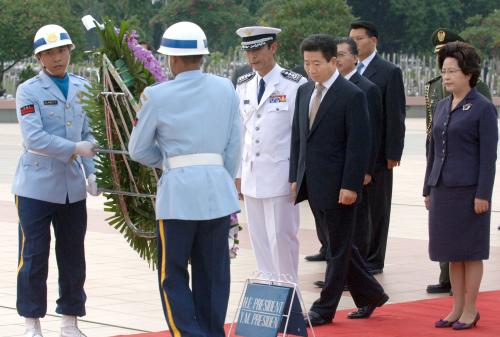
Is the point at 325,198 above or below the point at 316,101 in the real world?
below

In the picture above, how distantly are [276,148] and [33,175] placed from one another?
5.19 ft

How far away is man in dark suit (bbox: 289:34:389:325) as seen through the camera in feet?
22.5

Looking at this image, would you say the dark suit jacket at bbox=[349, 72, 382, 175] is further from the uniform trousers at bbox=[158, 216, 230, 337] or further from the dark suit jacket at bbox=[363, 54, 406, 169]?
the uniform trousers at bbox=[158, 216, 230, 337]

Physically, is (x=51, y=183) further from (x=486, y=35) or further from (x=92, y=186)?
(x=486, y=35)

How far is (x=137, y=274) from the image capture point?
8.90 meters

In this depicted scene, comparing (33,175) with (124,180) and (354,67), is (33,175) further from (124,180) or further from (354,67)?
(354,67)

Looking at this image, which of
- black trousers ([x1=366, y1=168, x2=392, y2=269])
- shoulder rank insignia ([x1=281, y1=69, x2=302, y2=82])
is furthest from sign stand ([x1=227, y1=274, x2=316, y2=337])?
black trousers ([x1=366, y1=168, x2=392, y2=269])

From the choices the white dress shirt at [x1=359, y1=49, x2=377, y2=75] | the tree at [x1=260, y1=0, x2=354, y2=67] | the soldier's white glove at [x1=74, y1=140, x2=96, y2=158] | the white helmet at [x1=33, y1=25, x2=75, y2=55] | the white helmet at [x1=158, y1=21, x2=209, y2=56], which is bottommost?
the tree at [x1=260, y1=0, x2=354, y2=67]

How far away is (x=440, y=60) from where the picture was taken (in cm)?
720

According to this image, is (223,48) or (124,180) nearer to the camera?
(124,180)

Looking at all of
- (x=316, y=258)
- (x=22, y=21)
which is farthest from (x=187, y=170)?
(x=22, y=21)

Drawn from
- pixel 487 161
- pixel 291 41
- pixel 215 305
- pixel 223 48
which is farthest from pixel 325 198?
pixel 223 48

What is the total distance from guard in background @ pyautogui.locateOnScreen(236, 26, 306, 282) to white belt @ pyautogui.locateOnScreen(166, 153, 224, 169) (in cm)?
160

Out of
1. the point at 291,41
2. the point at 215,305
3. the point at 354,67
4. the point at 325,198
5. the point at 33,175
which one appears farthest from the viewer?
the point at 291,41
